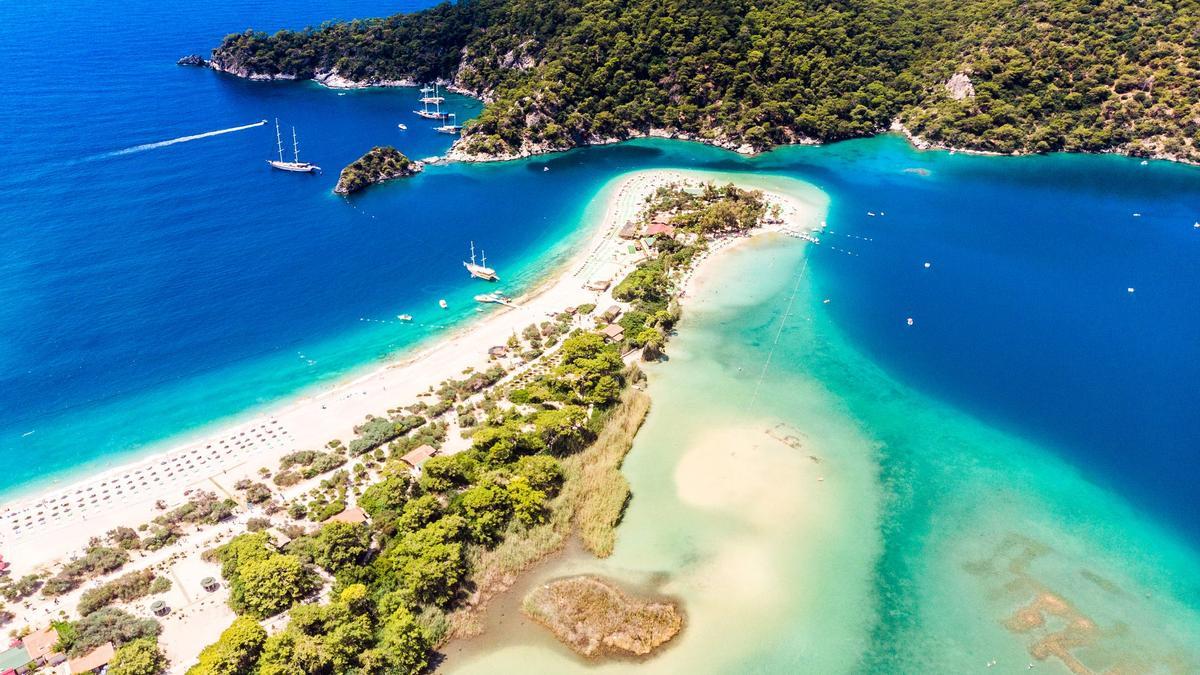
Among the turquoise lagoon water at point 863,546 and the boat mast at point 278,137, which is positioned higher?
the boat mast at point 278,137

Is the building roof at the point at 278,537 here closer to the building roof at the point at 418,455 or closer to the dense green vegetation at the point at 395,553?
the dense green vegetation at the point at 395,553

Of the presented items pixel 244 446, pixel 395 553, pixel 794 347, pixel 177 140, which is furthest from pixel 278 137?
pixel 395 553

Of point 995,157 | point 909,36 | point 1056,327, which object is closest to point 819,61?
point 909,36

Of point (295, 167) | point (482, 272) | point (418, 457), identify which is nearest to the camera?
point (418, 457)

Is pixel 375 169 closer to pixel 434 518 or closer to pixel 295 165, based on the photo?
pixel 295 165

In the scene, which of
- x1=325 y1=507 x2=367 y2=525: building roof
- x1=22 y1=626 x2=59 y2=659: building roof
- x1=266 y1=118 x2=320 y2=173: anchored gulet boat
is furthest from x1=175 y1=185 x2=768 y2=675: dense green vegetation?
x1=266 y1=118 x2=320 y2=173: anchored gulet boat

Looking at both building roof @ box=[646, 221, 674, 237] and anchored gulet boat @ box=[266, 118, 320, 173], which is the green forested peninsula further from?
building roof @ box=[646, 221, 674, 237]

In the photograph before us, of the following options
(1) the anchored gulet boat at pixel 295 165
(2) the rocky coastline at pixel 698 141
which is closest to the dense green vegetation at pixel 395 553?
(1) the anchored gulet boat at pixel 295 165
